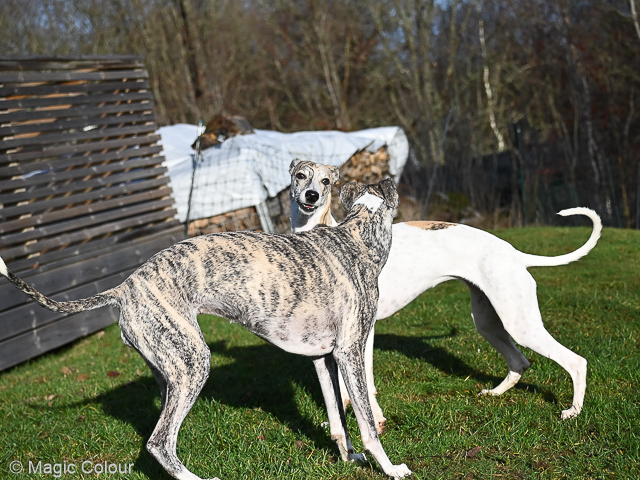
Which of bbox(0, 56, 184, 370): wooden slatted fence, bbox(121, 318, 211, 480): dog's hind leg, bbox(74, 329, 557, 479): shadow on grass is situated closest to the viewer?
bbox(121, 318, 211, 480): dog's hind leg

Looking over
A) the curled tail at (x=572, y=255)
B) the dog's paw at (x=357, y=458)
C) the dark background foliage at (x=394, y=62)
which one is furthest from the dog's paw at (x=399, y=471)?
the dark background foliage at (x=394, y=62)

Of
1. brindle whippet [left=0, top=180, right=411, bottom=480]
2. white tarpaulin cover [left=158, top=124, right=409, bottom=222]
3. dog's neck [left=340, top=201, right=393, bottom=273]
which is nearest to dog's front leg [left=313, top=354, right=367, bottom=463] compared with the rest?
brindle whippet [left=0, top=180, right=411, bottom=480]

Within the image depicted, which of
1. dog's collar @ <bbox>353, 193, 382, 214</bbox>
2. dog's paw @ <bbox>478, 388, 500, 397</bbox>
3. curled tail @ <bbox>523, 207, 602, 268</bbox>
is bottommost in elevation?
dog's paw @ <bbox>478, 388, 500, 397</bbox>

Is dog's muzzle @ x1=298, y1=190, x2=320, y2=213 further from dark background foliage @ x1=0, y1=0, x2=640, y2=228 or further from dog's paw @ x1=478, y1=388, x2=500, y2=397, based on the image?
dark background foliage @ x1=0, y1=0, x2=640, y2=228

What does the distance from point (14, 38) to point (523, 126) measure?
15901mm

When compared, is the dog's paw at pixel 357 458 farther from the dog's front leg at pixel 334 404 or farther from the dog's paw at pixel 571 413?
the dog's paw at pixel 571 413

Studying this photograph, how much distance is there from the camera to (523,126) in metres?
14.1

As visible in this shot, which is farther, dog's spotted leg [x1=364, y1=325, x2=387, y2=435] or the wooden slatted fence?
the wooden slatted fence

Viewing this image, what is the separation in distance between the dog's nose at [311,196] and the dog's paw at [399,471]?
1939 millimetres

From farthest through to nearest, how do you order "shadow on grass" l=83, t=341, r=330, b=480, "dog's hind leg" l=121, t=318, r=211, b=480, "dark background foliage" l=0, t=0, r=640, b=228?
"dark background foliage" l=0, t=0, r=640, b=228 → "shadow on grass" l=83, t=341, r=330, b=480 → "dog's hind leg" l=121, t=318, r=211, b=480

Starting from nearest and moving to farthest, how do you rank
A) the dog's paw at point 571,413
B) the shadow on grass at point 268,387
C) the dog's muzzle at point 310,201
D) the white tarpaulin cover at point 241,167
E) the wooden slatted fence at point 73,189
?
the dog's paw at point 571,413 → the shadow on grass at point 268,387 → the dog's muzzle at point 310,201 → the wooden slatted fence at point 73,189 → the white tarpaulin cover at point 241,167

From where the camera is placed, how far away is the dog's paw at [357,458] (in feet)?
10.4

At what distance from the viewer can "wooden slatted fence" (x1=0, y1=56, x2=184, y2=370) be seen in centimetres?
630

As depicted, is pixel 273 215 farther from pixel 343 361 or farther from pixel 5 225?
pixel 343 361
